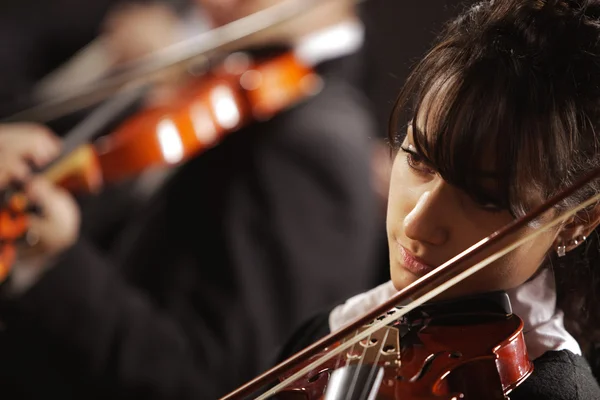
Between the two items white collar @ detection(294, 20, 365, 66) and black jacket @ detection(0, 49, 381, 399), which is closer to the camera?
black jacket @ detection(0, 49, 381, 399)

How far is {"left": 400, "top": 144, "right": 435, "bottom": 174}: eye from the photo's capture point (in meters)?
0.37

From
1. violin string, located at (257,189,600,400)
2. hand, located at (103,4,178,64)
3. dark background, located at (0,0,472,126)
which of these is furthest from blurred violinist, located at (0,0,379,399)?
violin string, located at (257,189,600,400)

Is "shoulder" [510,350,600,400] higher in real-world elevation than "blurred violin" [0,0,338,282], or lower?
lower

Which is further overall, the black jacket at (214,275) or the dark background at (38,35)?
the dark background at (38,35)

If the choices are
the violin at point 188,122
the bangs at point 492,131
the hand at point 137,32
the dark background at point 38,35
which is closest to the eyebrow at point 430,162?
the bangs at point 492,131

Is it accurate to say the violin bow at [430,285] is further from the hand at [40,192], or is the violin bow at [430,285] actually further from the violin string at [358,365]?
the hand at [40,192]

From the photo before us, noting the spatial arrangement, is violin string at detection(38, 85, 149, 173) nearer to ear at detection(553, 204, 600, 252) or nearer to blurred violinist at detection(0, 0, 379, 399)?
blurred violinist at detection(0, 0, 379, 399)

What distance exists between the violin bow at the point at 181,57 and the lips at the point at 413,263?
0.61 meters

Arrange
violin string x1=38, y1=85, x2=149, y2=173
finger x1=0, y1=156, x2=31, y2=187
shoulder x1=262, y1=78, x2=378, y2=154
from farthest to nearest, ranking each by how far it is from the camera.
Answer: shoulder x1=262, y1=78, x2=378, y2=154
violin string x1=38, y1=85, x2=149, y2=173
finger x1=0, y1=156, x2=31, y2=187

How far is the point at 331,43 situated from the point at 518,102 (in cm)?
80

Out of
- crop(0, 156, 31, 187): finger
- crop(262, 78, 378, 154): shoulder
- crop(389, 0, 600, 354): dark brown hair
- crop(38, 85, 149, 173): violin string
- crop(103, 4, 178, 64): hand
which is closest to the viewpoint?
crop(389, 0, 600, 354): dark brown hair

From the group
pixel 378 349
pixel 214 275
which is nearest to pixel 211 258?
pixel 214 275

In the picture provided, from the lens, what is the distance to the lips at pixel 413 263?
374 mm

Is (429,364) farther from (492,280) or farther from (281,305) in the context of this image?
(281,305)
